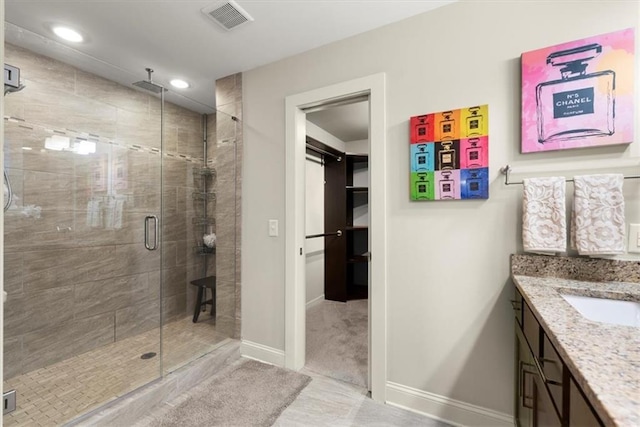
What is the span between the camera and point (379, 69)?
1.86 meters

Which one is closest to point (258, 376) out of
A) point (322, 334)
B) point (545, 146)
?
point (322, 334)

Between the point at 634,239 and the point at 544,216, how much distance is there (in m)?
0.35

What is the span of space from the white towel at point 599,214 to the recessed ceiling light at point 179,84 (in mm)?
2975

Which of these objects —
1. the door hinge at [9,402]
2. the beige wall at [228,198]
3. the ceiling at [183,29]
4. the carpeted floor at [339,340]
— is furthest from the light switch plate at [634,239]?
the door hinge at [9,402]

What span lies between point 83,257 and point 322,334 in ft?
7.23

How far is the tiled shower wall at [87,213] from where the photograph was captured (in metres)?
2.00

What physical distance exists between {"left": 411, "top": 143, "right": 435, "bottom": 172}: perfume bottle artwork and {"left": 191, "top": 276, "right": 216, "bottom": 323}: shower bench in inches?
77.9

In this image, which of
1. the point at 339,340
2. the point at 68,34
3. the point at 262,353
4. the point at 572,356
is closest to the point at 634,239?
the point at 572,356

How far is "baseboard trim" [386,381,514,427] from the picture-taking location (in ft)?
5.05

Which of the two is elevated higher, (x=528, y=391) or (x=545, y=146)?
(x=545, y=146)

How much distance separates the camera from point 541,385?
3.20 feet

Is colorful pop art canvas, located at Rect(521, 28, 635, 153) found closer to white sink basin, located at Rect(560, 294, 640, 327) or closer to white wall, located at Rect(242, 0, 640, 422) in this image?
white wall, located at Rect(242, 0, 640, 422)

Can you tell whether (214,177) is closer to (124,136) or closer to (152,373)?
(124,136)

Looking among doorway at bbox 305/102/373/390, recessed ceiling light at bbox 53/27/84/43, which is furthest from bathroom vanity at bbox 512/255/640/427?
recessed ceiling light at bbox 53/27/84/43
